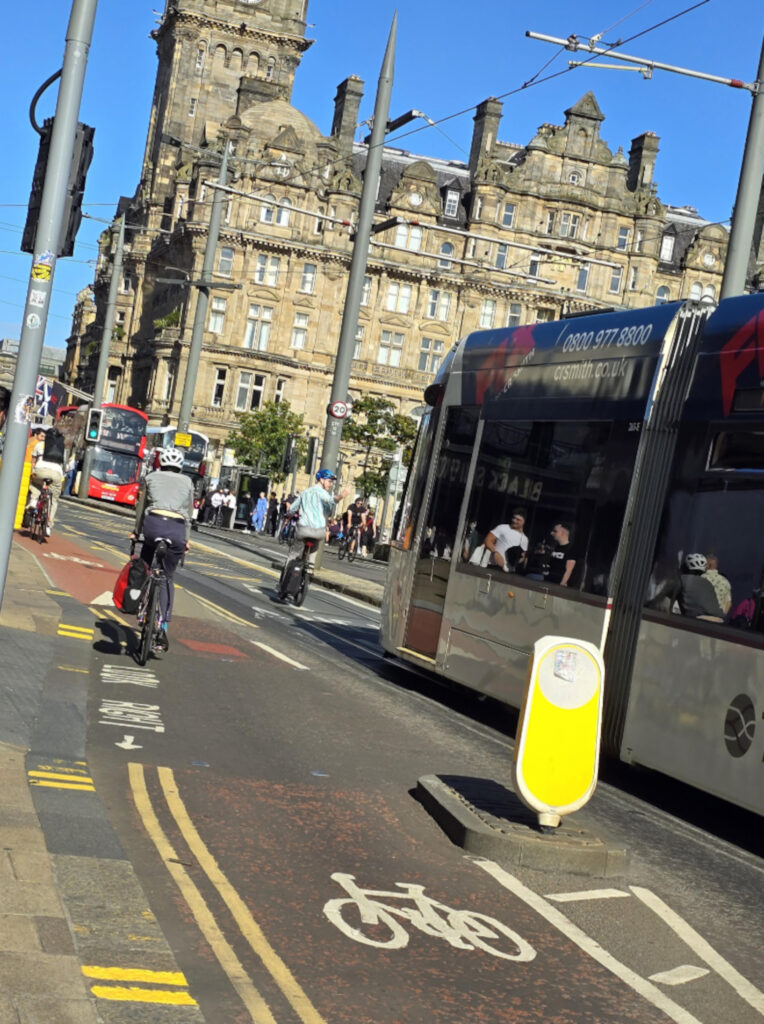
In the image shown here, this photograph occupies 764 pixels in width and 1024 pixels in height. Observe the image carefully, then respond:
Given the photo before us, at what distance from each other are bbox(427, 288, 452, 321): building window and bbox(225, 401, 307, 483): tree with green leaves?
42.4 feet

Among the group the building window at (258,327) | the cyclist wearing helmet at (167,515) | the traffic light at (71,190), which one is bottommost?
the cyclist wearing helmet at (167,515)

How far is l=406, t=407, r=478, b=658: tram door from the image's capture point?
46.1ft

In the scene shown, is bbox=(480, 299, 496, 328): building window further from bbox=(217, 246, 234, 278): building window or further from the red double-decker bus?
the red double-decker bus

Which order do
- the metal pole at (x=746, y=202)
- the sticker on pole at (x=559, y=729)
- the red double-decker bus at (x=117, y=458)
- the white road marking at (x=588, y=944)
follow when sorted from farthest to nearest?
1. the red double-decker bus at (x=117, y=458)
2. the metal pole at (x=746, y=202)
3. the sticker on pole at (x=559, y=729)
4. the white road marking at (x=588, y=944)

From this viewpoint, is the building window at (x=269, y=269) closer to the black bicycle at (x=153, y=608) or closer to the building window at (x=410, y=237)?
the building window at (x=410, y=237)

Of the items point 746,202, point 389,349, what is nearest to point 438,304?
point 389,349

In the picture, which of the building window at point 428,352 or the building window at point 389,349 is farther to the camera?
the building window at point 428,352

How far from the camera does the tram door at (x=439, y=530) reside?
14047mm

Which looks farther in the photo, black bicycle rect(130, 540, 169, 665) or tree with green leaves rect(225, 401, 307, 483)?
tree with green leaves rect(225, 401, 307, 483)

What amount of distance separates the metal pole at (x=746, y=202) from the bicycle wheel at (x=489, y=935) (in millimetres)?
9183

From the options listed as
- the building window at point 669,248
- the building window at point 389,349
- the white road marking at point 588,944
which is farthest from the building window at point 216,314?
the white road marking at point 588,944

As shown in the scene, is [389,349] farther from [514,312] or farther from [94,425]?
[94,425]

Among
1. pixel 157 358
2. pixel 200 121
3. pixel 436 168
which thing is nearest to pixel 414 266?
pixel 436 168

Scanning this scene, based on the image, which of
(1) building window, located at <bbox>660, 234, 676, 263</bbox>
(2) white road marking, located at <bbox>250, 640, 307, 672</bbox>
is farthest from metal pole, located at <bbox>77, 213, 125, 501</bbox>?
(1) building window, located at <bbox>660, 234, 676, 263</bbox>
